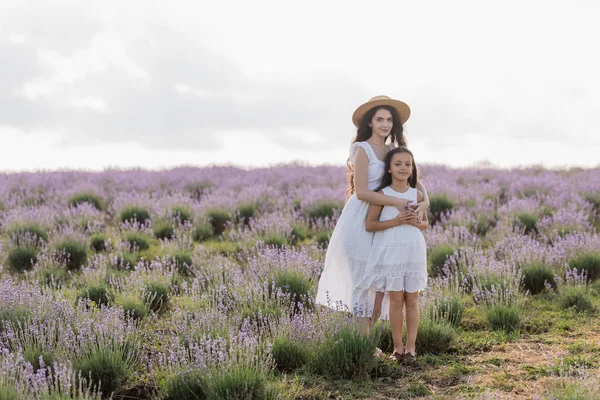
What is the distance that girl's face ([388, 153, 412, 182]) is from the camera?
509 centimetres

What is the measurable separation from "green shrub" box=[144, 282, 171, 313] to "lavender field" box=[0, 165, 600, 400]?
22 millimetres

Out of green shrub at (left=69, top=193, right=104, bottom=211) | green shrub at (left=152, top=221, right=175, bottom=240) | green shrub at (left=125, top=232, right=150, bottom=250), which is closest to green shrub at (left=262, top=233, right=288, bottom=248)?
green shrub at (left=125, top=232, right=150, bottom=250)

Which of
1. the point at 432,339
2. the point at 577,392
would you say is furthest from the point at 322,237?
the point at 577,392

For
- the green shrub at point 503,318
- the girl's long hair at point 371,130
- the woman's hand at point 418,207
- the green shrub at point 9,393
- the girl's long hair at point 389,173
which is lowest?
the green shrub at point 503,318

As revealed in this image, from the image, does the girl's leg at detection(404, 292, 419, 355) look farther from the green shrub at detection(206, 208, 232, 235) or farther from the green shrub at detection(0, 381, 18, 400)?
the green shrub at detection(206, 208, 232, 235)

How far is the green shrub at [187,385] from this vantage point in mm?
4293

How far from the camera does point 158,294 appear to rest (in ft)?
22.9

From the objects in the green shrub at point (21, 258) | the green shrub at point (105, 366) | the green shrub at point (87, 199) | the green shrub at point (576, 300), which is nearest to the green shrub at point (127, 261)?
the green shrub at point (21, 258)

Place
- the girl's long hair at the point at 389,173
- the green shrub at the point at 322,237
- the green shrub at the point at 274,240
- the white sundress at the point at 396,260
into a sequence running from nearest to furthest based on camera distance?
the white sundress at the point at 396,260 < the girl's long hair at the point at 389,173 < the green shrub at the point at 274,240 < the green shrub at the point at 322,237

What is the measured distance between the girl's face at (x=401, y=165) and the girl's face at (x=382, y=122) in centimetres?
32

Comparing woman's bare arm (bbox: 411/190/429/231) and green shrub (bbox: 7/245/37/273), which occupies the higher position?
woman's bare arm (bbox: 411/190/429/231)

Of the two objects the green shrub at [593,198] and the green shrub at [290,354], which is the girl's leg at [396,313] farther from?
the green shrub at [593,198]

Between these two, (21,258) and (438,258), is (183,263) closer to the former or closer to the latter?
(21,258)

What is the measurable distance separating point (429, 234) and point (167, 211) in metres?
4.84
